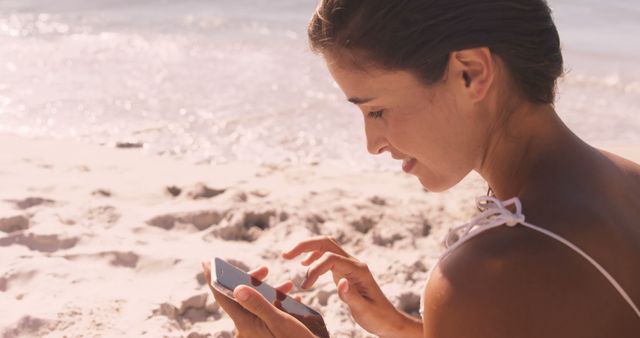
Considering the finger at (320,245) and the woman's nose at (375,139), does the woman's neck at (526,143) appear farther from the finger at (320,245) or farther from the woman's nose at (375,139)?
the finger at (320,245)

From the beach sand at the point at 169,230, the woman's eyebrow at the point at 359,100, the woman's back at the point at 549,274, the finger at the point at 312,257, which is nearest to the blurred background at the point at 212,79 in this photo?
the beach sand at the point at 169,230

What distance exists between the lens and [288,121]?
613 cm

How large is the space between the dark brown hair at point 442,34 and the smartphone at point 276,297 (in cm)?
67

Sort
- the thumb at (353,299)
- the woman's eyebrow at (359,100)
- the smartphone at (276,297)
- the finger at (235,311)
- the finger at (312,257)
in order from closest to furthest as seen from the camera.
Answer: the woman's eyebrow at (359,100) → the finger at (235,311) → the smartphone at (276,297) → the thumb at (353,299) → the finger at (312,257)

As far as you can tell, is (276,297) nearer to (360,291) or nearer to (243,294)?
(360,291)

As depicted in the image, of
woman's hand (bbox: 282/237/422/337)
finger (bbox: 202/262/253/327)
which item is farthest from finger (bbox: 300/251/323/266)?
finger (bbox: 202/262/253/327)

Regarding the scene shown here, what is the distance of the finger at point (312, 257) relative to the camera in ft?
8.20

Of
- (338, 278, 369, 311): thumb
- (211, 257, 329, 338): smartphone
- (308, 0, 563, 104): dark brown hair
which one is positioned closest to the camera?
(308, 0, 563, 104): dark brown hair

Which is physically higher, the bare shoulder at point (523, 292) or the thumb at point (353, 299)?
the bare shoulder at point (523, 292)

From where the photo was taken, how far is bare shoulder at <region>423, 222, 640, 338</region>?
1.67m

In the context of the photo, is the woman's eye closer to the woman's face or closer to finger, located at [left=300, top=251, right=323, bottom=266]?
the woman's face

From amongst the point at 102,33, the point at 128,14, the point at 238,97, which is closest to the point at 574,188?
the point at 238,97

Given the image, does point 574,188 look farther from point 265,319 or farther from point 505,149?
point 265,319

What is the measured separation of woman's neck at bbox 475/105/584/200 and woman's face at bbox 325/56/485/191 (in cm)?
5
